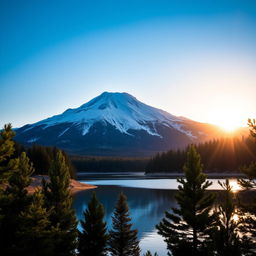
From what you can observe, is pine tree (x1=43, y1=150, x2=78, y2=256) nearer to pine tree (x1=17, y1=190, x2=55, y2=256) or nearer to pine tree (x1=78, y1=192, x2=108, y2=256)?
pine tree (x1=78, y1=192, x2=108, y2=256)

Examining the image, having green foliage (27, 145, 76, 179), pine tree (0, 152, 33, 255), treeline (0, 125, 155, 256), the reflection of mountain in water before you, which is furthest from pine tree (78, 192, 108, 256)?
green foliage (27, 145, 76, 179)

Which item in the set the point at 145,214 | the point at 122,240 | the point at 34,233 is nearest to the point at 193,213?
the point at 122,240

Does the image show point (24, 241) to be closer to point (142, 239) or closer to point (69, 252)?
point (69, 252)

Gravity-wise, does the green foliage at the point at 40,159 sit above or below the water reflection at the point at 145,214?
above

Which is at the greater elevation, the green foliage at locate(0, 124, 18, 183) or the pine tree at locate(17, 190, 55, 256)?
the green foliage at locate(0, 124, 18, 183)

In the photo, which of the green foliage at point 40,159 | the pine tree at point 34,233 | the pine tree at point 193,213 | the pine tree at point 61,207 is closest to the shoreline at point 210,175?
the green foliage at point 40,159

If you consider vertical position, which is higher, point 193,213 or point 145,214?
point 193,213

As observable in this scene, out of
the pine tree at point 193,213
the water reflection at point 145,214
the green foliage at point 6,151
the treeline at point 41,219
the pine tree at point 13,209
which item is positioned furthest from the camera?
the water reflection at point 145,214

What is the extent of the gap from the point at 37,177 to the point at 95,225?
7167cm

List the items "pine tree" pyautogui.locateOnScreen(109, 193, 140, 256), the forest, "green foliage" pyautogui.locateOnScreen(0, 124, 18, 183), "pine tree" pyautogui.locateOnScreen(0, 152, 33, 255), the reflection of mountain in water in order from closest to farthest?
1. the forest
2. "green foliage" pyautogui.locateOnScreen(0, 124, 18, 183)
3. "pine tree" pyautogui.locateOnScreen(0, 152, 33, 255)
4. "pine tree" pyautogui.locateOnScreen(109, 193, 140, 256)
5. the reflection of mountain in water

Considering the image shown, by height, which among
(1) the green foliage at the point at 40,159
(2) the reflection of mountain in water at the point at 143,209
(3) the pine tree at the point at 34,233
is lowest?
(2) the reflection of mountain in water at the point at 143,209

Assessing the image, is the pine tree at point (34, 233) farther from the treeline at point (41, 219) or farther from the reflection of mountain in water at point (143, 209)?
the reflection of mountain in water at point (143, 209)

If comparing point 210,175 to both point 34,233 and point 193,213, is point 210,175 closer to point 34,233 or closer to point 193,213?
point 193,213

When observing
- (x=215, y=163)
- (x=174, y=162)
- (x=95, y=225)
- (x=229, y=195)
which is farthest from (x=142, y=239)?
(x=174, y=162)
